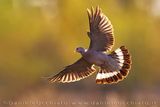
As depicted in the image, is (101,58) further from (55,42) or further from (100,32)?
(55,42)

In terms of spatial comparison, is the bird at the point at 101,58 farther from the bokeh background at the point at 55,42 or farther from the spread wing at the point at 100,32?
the bokeh background at the point at 55,42

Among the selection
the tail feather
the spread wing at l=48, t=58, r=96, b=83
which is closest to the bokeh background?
the spread wing at l=48, t=58, r=96, b=83

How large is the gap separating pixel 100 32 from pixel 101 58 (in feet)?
0.36

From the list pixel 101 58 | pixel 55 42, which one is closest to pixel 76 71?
pixel 101 58

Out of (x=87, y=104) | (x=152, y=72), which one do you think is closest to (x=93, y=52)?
(x=87, y=104)

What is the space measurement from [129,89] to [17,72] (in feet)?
2.49

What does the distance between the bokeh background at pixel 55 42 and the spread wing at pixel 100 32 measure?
4.81 feet

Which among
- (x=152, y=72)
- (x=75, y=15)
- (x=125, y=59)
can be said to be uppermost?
(x=75, y=15)

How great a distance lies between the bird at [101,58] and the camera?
10.2 feet

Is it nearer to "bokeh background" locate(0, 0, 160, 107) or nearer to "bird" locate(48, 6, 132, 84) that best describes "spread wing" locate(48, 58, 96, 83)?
"bird" locate(48, 6, 132, 84)

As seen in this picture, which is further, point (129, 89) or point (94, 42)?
point (129, 89)

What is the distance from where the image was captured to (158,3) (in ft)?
15.7

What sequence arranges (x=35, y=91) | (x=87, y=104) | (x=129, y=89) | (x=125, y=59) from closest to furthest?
(x=125, y=59) → (x=87, y=104) → (x=35, y=91) → (x=129, y=89)

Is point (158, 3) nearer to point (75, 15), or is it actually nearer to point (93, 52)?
point (75, 15)
